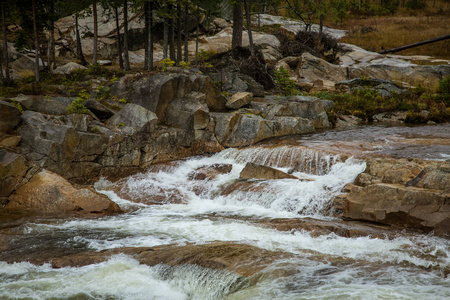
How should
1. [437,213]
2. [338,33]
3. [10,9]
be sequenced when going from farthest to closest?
[338,33], [10,9], [437,213]

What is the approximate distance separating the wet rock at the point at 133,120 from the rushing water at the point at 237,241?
293 cm

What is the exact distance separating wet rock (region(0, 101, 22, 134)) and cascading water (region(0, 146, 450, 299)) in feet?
13.3

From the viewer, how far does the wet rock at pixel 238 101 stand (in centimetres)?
1900

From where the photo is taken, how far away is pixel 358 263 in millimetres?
6824

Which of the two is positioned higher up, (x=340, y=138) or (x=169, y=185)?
(x=340, y=138)

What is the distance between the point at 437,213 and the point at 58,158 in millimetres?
11973

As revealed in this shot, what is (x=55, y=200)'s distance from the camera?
1137 cm

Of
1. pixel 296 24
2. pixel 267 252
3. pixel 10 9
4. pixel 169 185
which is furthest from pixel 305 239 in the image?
pixel 296 24

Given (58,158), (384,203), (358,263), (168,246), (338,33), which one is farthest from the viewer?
(338,33)

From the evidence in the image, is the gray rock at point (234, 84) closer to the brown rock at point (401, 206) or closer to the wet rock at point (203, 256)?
the brown rock at point (401, 206)

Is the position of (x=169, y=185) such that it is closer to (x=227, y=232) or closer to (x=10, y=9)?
(x=227, y=232)

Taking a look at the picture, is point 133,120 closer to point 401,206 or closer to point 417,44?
point 401,206

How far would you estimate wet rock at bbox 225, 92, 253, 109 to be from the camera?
1900 centimetres

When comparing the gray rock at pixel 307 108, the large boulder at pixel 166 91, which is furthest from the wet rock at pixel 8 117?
the gray rock at pixel 307 108
